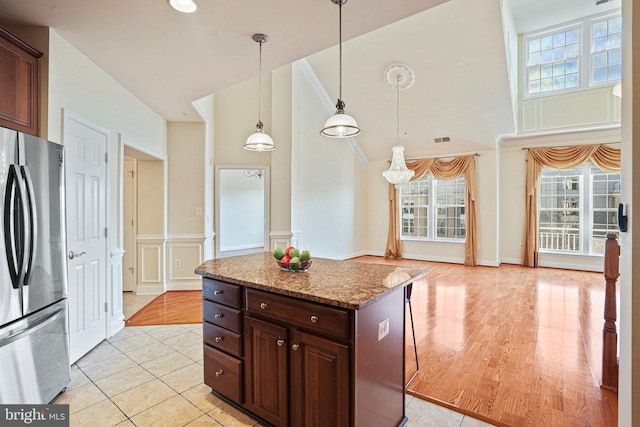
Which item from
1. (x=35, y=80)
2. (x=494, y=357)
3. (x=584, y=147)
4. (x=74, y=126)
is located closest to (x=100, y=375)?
(x=74, y=126)

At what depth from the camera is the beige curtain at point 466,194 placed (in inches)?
279

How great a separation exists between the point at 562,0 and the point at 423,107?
313cm

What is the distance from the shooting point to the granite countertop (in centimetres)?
147

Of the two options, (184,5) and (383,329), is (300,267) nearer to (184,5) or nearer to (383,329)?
(383,329)

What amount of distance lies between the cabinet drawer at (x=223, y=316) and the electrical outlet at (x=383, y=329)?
85 centimetres

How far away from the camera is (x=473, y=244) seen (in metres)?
7.07

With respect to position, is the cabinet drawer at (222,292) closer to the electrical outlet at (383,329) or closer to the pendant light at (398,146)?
the electrical outlet at (383,329)

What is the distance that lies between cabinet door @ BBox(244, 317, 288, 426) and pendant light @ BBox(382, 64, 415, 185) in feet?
14.5

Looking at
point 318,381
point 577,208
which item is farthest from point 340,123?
point 577,208

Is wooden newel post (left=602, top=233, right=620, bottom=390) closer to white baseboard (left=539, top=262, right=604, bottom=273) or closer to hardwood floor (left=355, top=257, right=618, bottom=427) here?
hardwood floor (left=355, top=257, right=618, bottom=427)

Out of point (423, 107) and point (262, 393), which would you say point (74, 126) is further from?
point (423, 107)

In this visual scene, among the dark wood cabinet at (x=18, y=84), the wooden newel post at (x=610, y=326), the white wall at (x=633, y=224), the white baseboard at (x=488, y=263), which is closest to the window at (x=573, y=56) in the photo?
the white baseboard at (x=488, y=263)

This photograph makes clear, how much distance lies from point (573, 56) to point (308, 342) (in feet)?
26.8

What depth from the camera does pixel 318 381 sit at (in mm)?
1496
